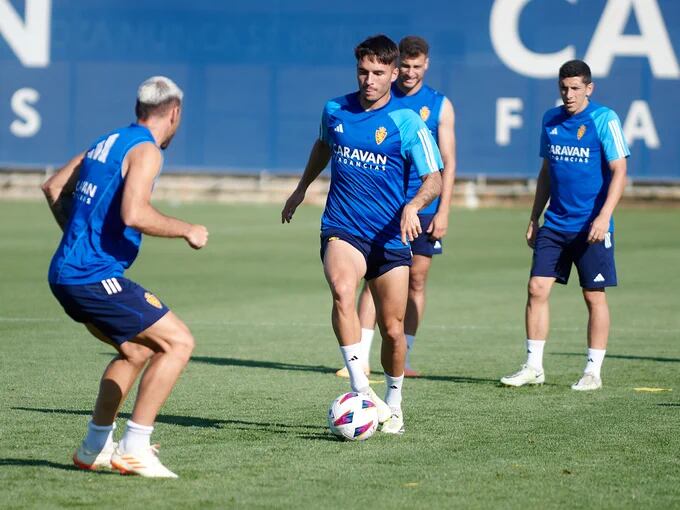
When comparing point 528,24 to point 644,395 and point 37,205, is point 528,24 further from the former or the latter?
point 644,395

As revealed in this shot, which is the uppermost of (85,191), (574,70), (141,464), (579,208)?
(574,70)

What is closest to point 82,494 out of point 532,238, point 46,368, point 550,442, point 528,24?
point 550,442

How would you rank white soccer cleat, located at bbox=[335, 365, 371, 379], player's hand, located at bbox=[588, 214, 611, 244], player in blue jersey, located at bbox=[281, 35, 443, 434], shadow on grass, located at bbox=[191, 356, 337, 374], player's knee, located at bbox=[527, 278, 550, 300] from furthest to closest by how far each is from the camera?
shadow on grass, located at bbox=[191, 356, 337, 374] < white soccer cleat, located at bbox=[335, 365, 371, 379] < player's knee, located at bbox=[527, 278, 550, 300] < player's hand, located at bbox=[588, 214, 611, 244] < player in blue jersey, located at bbox=[281, 35, 443, 434]

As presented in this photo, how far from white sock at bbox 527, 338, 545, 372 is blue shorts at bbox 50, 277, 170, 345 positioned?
4.22m

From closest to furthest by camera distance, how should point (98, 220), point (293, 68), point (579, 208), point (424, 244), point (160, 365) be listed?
point (98, 220) → point (160, 365) → point (579, 208) → point (424, 244) → point (293, 68)

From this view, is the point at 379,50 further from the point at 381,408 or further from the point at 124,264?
the point at 124,264

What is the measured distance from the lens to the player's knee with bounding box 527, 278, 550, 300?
33.1 ft

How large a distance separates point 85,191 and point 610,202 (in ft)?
15.1

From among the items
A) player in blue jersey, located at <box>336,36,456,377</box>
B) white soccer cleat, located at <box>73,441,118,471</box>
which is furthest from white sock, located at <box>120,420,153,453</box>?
player in blue jersey, located at <box>336,36,456,377</box>

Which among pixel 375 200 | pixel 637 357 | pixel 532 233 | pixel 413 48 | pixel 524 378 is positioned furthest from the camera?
pixel 637 357

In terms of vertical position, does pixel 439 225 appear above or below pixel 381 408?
above

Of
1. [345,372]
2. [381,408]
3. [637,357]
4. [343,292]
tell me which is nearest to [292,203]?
[343,292]

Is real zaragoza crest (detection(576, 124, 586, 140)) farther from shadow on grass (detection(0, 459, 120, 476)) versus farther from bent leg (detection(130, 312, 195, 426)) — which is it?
shadow on grass (detection(0, 459, 120, 476))

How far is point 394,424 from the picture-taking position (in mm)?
7945
